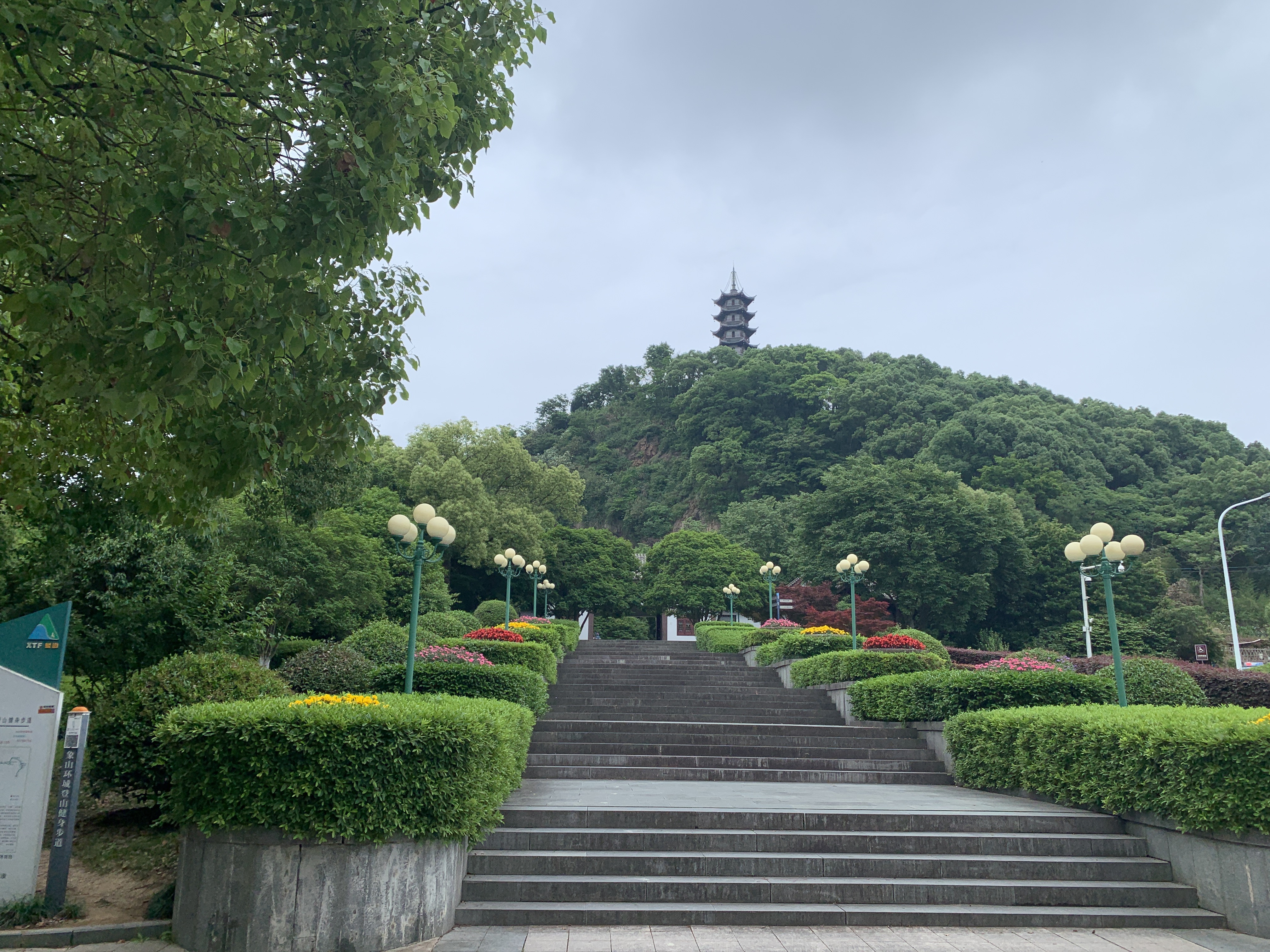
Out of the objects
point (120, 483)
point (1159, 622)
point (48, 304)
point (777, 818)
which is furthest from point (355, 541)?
point (1159, 622)

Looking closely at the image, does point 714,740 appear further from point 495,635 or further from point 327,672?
point 495,635

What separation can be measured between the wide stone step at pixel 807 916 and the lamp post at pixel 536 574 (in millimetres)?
20288

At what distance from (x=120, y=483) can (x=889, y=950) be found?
692 centimetres

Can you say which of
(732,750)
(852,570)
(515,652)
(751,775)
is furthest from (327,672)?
(852,570)

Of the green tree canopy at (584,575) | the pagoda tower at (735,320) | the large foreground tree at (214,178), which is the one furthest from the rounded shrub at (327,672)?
the pagoda tower at (735,320)

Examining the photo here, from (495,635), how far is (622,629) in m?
23.4

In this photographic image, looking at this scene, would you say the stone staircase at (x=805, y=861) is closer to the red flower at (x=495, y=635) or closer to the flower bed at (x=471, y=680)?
the flower bed at (x=471, y=680)

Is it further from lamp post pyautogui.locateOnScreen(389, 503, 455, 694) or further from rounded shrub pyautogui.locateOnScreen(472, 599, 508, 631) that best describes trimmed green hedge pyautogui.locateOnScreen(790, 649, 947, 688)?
rounded shrub pyautogui.locateOnScreen(472, 599, 508, 631)

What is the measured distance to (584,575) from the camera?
3797 cm

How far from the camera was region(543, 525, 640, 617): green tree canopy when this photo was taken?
38.0 metres

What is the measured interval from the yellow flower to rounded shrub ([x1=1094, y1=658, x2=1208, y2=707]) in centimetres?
1148

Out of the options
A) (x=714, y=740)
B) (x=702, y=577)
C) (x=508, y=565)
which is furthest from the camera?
(x=702, y=577)

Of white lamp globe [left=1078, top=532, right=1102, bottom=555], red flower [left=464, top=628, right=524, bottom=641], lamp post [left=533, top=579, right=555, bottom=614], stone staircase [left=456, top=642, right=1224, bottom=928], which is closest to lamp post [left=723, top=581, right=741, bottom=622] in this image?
lamp post [left=533, top=579, right=555, bottom=614]

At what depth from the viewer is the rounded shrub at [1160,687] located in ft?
41.7
